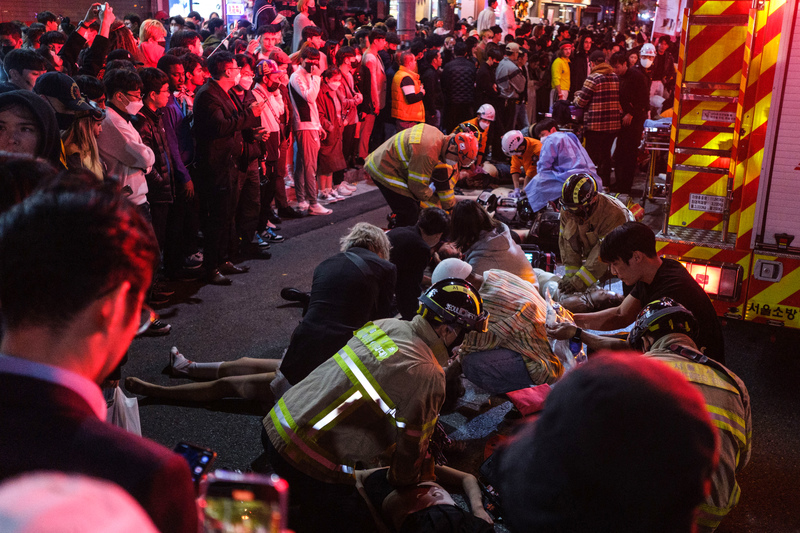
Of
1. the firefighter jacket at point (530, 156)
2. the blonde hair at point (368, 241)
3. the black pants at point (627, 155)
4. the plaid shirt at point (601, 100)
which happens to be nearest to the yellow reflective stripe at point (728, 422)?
the blonde hair at point (368, 241)

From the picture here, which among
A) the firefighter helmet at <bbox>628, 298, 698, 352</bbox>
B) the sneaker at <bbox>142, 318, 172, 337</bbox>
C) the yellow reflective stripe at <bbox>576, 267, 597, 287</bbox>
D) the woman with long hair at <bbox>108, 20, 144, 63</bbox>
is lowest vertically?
the sneaker at <bbox>142, 318, 172, 337</bbox>

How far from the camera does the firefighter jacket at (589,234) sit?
5418mm

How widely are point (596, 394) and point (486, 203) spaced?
6.75 m

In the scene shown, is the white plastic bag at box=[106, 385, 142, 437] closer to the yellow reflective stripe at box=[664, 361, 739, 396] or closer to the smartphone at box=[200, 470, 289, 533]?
the smartphone at box=[200, 470, 289, 533]

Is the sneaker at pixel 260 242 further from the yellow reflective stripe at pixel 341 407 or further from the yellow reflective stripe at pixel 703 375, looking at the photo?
the yellow reflective stripe at pixel 703 375

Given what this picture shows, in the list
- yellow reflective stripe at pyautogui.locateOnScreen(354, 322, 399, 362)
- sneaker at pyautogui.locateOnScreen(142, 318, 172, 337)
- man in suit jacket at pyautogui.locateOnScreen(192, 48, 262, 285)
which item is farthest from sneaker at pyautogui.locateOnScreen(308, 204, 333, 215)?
yellow reflective stripe at pyautogui.locateOnScreen(354, 322, 399, 362)

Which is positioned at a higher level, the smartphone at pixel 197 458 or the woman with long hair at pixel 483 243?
the smartphone at pixel 197 458

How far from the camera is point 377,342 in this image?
306cm

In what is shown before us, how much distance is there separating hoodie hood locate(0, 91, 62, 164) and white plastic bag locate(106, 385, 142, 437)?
1315 mm

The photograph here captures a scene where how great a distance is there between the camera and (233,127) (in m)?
6.53

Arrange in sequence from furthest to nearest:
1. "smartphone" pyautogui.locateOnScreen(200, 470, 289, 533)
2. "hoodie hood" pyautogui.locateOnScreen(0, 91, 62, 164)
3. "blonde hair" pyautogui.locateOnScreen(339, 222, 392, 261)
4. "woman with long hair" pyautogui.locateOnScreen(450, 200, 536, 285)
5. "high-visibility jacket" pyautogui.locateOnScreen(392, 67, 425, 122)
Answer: "high-visibility jacket" pyautogui.locateOnScreen(392, 67, 425, 122) < "woman with long hair" pyautogui.locateOnScreen(450, 200, 536, 285) < "blonde hair" pyautogui.locateOnScreen(339, 222, 392, 261) < "hoodie hood" pyautogui.locateOnScreen(0, 91, 62, 164) < "smartphone" pyautogui.locateOnScreen(200, 470, 289, 533)

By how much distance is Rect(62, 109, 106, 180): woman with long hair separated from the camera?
490 centimetres

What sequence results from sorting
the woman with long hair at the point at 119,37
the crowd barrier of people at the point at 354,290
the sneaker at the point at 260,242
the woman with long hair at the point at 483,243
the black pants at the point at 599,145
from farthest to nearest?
the black pants at the point at 599,145 → the woman with long hair at the point at 119,37 → the sneaker at the point at 260,242 → the woman with long hair at the point at 483,243 → the crowd barrier of people at the point at 354,290

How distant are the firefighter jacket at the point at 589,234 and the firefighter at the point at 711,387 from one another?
2289 millimetres
